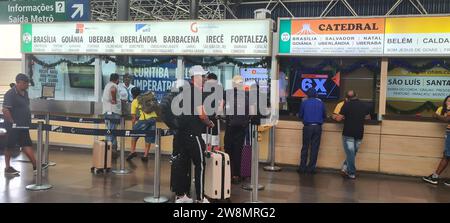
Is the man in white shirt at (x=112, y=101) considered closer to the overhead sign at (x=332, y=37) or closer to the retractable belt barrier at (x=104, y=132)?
the retractable belt barrier at (x=104, y=132)

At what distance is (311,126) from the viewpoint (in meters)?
8.12

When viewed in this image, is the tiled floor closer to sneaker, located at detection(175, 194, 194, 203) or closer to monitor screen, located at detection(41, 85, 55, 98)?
sneaker, located at detection(175, 194, 194, 203)

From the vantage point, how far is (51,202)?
5.77 meters

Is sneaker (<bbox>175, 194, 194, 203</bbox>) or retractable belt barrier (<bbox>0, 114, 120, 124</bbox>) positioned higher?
retractable belt barrier (<bbox>0, 114, 120, 124</bbox>)

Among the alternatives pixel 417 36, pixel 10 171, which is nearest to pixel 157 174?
pixel 10 171

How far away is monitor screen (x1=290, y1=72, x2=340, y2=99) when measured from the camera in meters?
9.01

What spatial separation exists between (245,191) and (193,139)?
1.64 meters

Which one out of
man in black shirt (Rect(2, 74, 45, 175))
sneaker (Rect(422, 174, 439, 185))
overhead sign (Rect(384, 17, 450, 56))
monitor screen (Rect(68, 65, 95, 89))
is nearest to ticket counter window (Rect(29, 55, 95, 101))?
monitor screen (Rect(68, 65, 95, 89))

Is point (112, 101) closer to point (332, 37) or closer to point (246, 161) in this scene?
point (246, 161)

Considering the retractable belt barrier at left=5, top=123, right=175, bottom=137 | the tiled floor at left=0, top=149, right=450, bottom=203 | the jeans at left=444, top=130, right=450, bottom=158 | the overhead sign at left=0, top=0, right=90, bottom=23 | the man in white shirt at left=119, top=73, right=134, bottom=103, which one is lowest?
the tiled floor at left=0, top=149, right=450, bottom=203

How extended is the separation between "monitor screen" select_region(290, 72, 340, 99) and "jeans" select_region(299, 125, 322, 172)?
1149 mm

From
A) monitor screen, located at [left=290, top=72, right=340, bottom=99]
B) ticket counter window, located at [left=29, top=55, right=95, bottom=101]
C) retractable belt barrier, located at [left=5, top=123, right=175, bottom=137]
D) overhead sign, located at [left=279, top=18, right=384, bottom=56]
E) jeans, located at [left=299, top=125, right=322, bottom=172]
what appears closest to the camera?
retractable belt barrier, located at [left=5, top=123, right=175, bottom=137]

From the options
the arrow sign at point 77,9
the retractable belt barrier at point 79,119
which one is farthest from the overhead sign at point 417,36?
the arrow sign at point 77,9
